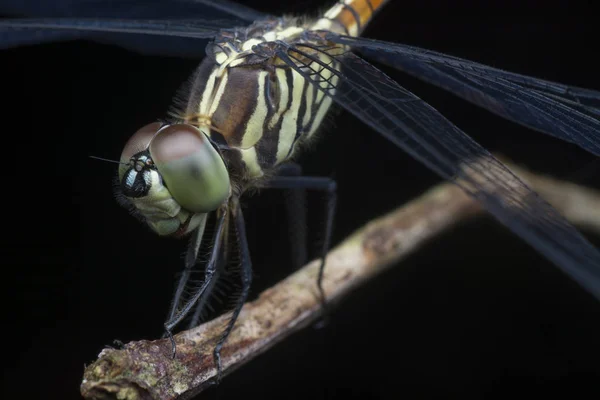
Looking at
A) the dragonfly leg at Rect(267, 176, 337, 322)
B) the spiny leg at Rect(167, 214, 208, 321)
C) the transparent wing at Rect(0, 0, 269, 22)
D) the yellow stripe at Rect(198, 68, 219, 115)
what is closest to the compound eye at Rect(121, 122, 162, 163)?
the yellow stripe at Rect(198, 68, 219, 115)

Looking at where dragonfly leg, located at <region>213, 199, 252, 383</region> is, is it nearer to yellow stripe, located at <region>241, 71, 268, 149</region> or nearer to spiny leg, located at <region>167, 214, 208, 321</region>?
spiny leg, located at <region>167, 214, 208, 321</region>

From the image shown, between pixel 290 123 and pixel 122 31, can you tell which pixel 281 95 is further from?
pixel 122 31

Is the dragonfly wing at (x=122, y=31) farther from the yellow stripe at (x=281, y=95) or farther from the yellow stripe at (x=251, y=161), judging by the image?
the yellow stripe at (x=251, y=161)

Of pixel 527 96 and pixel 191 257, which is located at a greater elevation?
pixel 527 96

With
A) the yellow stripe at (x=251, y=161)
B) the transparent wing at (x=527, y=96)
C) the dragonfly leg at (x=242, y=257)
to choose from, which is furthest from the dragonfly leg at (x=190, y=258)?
the transparent wing at (x=527, y=96)

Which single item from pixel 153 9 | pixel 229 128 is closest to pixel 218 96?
pixel 229 128
